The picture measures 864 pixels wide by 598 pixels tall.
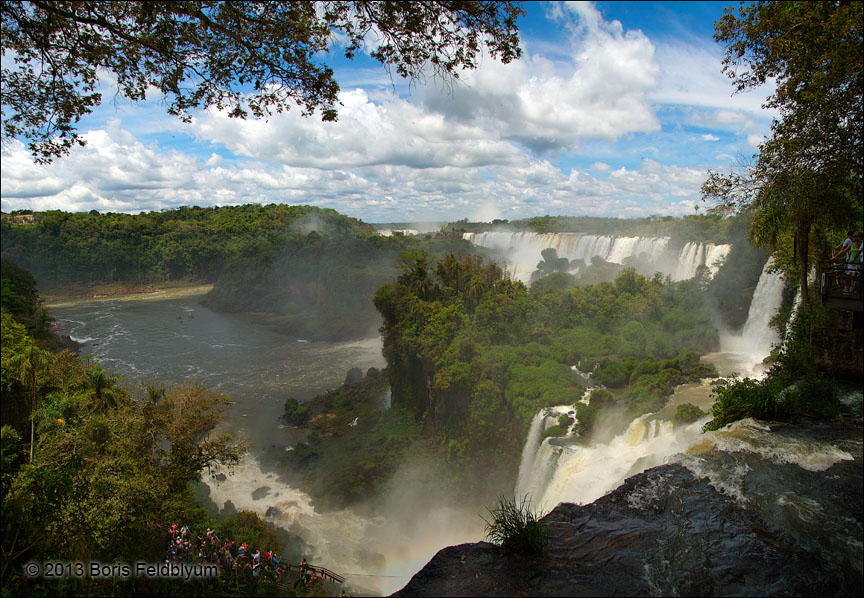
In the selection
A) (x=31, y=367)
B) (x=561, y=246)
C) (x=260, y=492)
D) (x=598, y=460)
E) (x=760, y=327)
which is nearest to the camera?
(x=598, y=460)

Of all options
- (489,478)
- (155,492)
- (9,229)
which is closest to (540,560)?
(155,492)

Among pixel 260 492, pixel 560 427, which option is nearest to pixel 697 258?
pixel 560 427

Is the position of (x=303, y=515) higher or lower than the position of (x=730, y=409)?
lower

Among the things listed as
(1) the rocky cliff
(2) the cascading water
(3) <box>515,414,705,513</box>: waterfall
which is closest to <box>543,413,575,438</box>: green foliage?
(3) <box>515,414,705,513</box>: waterfall

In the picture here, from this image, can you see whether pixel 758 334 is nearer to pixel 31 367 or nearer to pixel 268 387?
pixel 31 367

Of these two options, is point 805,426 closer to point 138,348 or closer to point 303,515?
point 303,515
